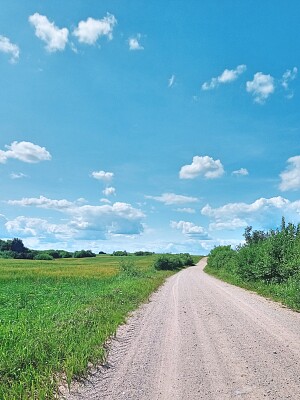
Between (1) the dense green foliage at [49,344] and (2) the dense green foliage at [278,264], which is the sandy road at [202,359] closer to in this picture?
(1) the dense green foliage at [49,344]

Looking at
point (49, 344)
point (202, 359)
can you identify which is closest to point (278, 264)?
point (202, 359)

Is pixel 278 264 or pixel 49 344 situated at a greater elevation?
pixel 278 264

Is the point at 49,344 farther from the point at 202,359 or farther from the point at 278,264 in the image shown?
the point at 278,264

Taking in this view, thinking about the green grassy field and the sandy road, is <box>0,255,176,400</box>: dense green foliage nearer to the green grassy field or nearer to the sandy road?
the green grassy field

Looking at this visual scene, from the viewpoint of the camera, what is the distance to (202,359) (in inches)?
303

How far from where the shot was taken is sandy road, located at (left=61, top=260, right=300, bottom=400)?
597 centimetres

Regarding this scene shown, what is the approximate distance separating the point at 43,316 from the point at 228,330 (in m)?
6.33

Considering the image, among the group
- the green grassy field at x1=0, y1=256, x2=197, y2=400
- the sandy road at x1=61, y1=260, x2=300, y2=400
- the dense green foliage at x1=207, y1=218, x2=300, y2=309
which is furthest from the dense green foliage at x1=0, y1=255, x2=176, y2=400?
the dense green foliage at x1=207, y1=218, x2=300, y2=309

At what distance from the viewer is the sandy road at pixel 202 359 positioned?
597 centimetres

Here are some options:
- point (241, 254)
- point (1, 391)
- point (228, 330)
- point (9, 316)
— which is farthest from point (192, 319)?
point (241, 254)

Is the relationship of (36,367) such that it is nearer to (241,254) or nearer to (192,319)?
(192,319)

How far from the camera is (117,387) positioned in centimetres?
624

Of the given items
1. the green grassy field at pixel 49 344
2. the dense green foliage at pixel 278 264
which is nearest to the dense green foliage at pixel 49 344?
the green grassy field at pixel 49 344

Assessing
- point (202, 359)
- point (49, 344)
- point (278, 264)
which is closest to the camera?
point (202, 359)
